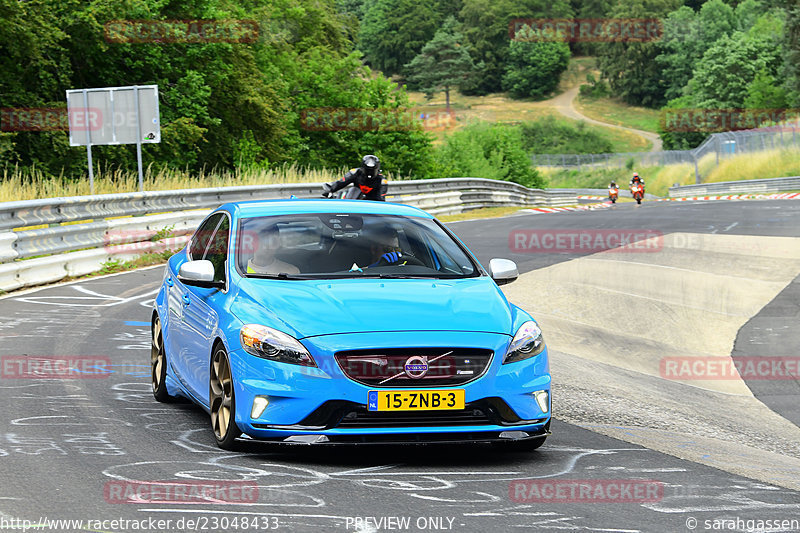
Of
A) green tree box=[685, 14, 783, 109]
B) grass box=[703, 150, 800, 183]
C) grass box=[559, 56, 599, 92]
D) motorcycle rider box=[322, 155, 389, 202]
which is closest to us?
motorcycle rider box=[322, 155, 389, 202]

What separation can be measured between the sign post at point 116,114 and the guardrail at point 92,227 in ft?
8.49

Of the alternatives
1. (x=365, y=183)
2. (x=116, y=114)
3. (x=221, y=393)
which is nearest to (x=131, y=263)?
(x=365, y=183)

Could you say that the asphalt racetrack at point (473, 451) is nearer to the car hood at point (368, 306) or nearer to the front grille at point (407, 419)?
the front grille at point (407, 419)

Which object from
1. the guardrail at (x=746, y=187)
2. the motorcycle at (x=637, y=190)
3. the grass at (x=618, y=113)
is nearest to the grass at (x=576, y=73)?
the grass at (x=618, y=113)

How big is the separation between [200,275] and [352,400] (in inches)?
62.2

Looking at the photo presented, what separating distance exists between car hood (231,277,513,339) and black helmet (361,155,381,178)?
9909mm

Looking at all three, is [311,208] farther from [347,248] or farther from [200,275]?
[200,275]

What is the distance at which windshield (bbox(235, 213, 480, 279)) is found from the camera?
7328 mm

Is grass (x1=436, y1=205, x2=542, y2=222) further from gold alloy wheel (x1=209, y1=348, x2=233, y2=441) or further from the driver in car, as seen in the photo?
gold alloy wheel (x1=209, y1=348, x2=233, y2=441)

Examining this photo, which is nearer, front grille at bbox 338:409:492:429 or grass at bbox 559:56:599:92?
front grille at bbox 338:409:492:429

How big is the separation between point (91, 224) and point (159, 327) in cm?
990

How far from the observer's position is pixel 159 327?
28.2ft

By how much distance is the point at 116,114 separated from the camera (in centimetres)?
2489

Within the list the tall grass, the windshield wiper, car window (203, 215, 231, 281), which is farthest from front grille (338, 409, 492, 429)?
the tall grass
